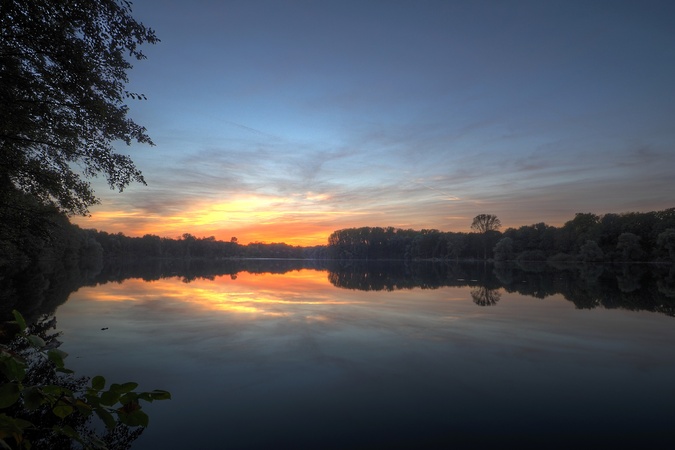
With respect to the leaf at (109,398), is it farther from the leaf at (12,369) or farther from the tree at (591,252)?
the tree at (591,252)

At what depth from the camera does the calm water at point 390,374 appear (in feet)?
19.4

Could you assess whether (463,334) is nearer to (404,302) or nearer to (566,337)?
(566,337)

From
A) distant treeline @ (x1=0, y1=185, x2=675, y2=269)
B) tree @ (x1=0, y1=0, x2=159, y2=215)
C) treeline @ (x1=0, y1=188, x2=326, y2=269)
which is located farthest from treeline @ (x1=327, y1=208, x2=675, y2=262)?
tree @ (x1=0, y1=0, x2=159, y2=215)

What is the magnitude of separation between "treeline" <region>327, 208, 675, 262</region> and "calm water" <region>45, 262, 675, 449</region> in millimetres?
Result: 83202

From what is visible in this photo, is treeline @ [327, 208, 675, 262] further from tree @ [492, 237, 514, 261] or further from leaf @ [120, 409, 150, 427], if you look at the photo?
leaf @ [120, 409, 150, 427]

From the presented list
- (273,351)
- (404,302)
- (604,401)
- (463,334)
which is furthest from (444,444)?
(404,302)

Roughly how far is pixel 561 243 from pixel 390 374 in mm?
112505

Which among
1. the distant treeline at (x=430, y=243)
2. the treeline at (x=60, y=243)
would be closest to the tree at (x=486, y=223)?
the distant treeline at (x=430, y=243)

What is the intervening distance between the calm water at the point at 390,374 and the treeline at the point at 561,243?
273 ft

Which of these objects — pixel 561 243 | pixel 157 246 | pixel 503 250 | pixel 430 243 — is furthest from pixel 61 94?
pixel 157 246

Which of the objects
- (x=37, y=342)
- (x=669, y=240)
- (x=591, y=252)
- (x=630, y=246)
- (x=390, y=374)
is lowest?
(x=390, y=374)

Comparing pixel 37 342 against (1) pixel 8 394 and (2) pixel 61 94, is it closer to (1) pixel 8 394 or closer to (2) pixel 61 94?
(1) pixel 8 394

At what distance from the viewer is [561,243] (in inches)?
4077

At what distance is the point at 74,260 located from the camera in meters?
77.3
